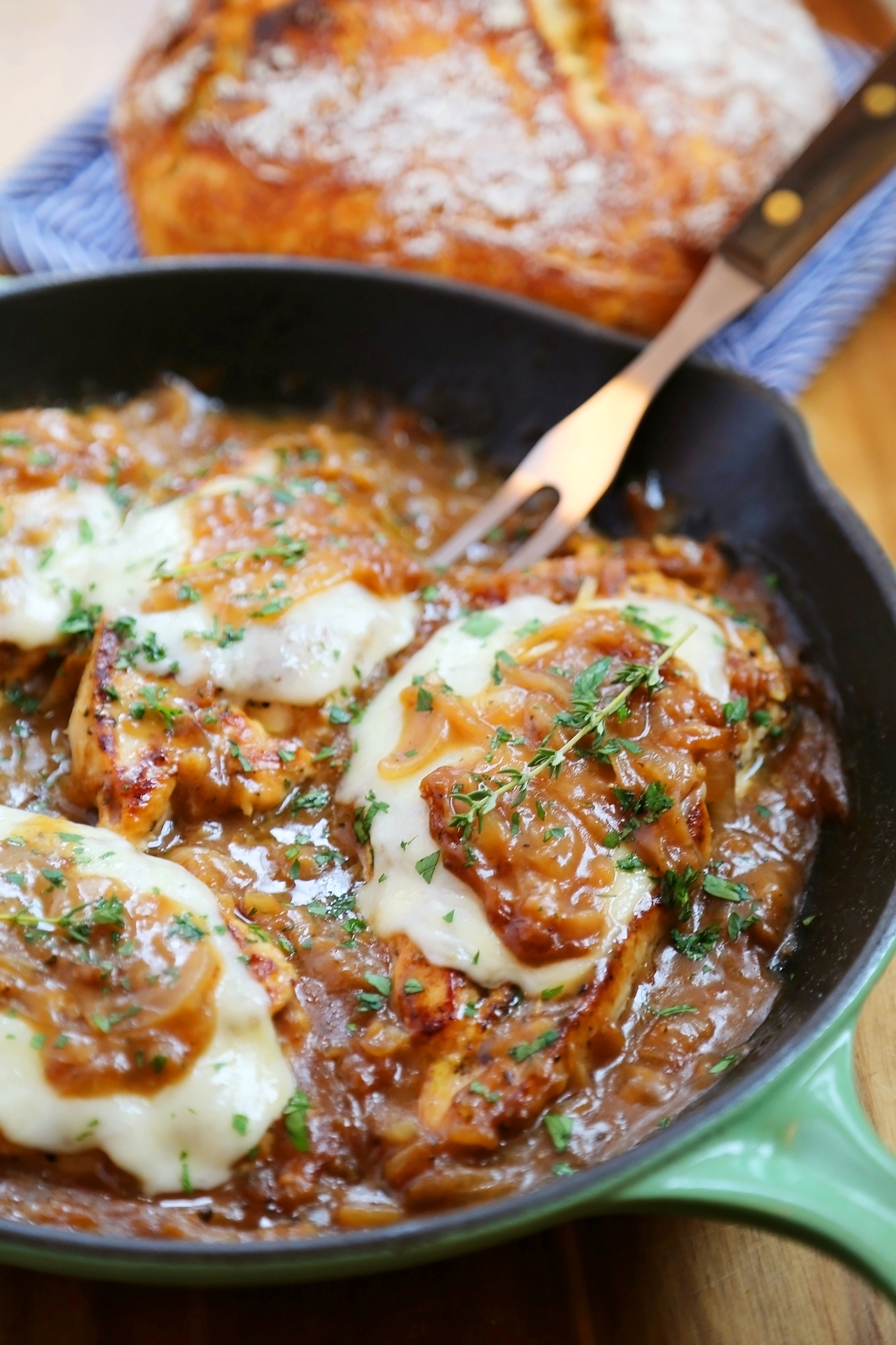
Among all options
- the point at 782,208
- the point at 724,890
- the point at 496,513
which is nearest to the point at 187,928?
the point at 724,890

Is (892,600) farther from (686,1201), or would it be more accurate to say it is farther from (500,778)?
(686,1201)

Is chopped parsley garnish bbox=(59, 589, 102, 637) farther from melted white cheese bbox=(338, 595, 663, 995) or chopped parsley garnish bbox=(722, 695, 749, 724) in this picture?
chopped parsley garnish bbox=(722, 695, 749, 724)

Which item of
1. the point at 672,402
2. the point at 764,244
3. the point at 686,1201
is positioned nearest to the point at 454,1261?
the point at 686,1201

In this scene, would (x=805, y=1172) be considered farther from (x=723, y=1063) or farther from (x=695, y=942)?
(x=695, y=942)

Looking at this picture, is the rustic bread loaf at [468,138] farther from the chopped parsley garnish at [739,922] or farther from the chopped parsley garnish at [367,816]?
the chopped parsley garnish at [739,922]

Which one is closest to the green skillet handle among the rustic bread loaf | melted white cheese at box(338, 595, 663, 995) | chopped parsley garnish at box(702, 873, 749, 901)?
melted white cheese at box(338, 595, 663, 995)
